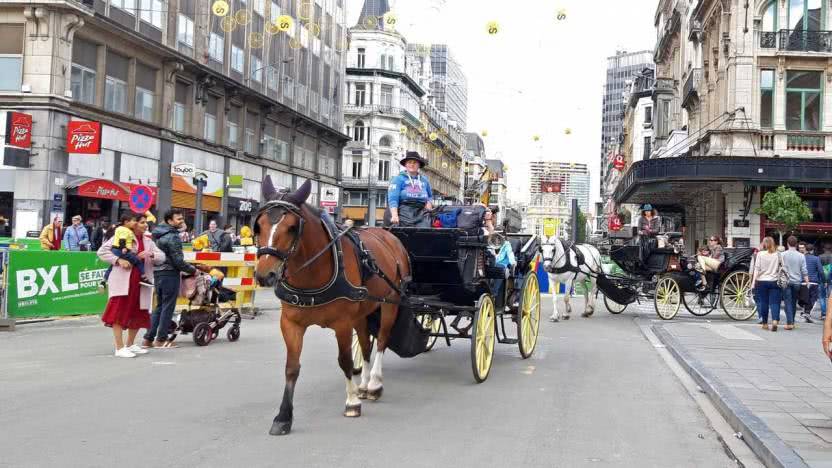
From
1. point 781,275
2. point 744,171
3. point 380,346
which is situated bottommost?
point 380,346

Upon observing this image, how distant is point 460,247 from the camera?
843cm

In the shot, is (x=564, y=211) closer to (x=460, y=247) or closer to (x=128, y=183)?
(x=128, y=183)

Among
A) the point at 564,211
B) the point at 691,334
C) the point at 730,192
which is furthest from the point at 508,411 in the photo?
the point at 564,211

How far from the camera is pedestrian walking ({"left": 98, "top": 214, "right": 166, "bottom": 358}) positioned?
9.48 meters

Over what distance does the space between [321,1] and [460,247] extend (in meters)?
42.2

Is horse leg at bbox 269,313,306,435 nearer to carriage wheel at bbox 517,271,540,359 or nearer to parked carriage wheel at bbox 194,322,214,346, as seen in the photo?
carriage wheel at bbox 517,271,540,359

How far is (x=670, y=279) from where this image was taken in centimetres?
1688

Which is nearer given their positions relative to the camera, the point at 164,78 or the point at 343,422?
the point at 343,422

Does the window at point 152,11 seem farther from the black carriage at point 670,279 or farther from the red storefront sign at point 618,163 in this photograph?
the red storefront sign at point 618,163

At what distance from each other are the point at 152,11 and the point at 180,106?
14.7 ft

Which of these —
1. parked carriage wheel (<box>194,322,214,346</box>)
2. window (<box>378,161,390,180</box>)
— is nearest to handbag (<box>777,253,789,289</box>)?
parked carriage wheel (<box>194,322,214,346</box>)

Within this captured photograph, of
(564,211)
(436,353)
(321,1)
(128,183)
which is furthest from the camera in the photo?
(564,211)

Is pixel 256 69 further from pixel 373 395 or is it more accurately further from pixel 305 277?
pixel 305 277

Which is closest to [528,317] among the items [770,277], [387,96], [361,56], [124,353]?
[124,353]
